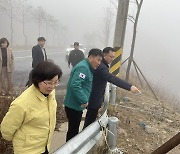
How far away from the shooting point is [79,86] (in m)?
4.07

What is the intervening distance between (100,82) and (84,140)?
1.97 m

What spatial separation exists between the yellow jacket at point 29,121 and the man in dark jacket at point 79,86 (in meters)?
1.30

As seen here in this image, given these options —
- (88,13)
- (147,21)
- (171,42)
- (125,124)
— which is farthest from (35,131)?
(88,13)

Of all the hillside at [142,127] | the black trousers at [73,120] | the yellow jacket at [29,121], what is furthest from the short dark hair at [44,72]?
the hillside at [142,127]

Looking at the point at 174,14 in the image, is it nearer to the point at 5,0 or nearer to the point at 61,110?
the point at 5,0

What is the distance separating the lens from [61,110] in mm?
6203

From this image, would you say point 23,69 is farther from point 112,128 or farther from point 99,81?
point 112,128

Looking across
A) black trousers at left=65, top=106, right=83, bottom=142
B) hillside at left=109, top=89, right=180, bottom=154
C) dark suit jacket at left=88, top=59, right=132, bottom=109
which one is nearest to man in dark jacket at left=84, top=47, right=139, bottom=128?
dark suit jacket at left=88, top=59, right=132, bottom=109

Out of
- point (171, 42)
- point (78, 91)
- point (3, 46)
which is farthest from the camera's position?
point (171, 42)

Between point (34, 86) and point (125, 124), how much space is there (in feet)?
11.6

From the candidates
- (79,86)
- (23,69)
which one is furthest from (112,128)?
(23,69)

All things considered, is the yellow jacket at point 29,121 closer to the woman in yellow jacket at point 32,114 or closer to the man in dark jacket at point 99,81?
the woman in yellow jacket at point 32,114

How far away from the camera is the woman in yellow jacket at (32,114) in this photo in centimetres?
254

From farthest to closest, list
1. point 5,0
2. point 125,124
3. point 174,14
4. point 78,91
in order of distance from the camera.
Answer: point 174,14
point 5,0
point 125,124
point 78,91
